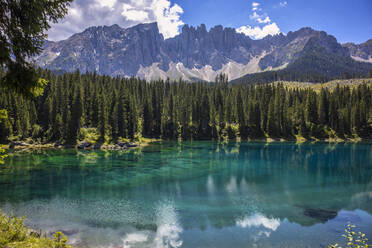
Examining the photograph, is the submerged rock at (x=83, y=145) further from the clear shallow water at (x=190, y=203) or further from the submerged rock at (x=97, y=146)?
the clear shallow water at (x=190, y=203)

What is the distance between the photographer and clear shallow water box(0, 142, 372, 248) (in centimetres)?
2319

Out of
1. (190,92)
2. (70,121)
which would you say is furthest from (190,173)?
(190,92)

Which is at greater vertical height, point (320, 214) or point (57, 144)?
point (57, 144)

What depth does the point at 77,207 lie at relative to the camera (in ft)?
100.0

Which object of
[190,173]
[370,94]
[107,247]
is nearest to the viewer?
[107,247]

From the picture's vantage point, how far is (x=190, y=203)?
107 ft

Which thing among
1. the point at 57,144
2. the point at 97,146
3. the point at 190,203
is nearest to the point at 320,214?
the point at 190,203

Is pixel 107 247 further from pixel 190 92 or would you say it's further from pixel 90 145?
pixel 190 92

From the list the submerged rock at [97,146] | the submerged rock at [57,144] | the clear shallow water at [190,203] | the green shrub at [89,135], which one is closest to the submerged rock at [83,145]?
the green shrub at [89,135]

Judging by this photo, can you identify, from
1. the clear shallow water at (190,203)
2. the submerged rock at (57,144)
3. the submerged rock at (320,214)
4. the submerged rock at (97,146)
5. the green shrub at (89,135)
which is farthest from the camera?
the green shrub at (89,135)

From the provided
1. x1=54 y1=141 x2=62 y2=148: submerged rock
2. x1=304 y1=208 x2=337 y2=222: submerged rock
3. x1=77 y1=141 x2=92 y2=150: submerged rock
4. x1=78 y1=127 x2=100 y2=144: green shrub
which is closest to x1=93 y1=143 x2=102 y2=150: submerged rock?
x1=78 y1=127 x2=100 y2=144: green shrub

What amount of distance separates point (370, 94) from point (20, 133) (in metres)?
177

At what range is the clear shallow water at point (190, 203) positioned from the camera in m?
23.2

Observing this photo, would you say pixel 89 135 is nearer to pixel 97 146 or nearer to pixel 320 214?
pixel 97 146
